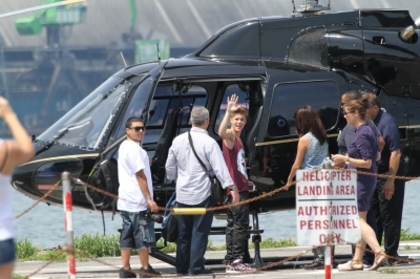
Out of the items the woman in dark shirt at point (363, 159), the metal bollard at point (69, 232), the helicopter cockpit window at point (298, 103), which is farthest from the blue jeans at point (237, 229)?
the metal bollard at point (69, 232)

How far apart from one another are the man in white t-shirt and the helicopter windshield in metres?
1.04

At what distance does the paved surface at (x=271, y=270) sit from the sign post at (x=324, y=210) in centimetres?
132

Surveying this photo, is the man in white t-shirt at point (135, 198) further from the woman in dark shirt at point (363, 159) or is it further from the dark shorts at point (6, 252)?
the dark shorts at point (6, 252)

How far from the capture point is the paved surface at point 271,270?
31.1 ft

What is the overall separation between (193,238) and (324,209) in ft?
7.45

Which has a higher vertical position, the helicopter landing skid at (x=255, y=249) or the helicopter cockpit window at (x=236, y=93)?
the helicopter cockpit window at (x=236, y=93)

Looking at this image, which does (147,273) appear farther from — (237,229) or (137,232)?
(237,229)

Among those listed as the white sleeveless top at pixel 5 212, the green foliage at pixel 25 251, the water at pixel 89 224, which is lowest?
the water at pixel 89 224

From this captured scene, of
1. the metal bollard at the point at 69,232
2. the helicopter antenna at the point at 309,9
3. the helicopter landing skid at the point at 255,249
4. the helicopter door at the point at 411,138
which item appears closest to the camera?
the metal bollard at the point at 69,232

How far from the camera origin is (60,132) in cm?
1115

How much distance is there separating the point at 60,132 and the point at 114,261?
1707 mm

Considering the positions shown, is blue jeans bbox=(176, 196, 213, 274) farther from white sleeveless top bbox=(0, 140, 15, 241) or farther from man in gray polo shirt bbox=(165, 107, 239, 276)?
white sleeveless top bbox=(0, 140, 15, 241)

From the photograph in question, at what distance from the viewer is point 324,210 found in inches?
303

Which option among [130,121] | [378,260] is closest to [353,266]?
[378,260]
